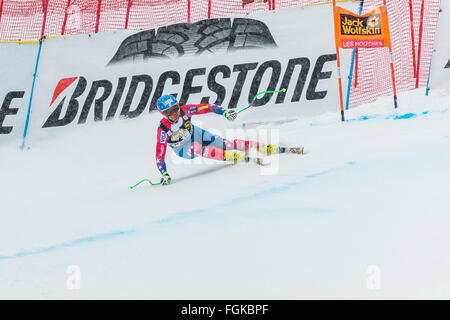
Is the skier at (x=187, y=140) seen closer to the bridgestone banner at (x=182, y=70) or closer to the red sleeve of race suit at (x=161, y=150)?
the red sleeve of race suit at (x=161, y=150)

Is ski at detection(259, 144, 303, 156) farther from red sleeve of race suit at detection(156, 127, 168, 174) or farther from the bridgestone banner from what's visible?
the bridgestone banner

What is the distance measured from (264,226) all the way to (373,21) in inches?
209

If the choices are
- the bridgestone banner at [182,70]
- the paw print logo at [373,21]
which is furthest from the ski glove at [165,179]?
the paw print logo at [373,21]

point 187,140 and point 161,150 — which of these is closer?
point 161,150

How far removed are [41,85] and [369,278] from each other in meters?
8.62

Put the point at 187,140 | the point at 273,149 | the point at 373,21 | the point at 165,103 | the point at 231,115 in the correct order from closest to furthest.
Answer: the point at 231,115 < the point at 165,103 < the point at 273,149 < the point at 187,140 < the point at 373,21

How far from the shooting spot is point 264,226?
4.27 metres

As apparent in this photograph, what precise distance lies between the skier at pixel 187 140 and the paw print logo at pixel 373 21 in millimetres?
3032

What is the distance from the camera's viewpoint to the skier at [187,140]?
6.77 m

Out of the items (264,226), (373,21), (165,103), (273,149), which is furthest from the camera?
(373,21)

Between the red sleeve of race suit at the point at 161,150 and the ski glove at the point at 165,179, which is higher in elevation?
the red sleeve of race suit at the point at 161,150

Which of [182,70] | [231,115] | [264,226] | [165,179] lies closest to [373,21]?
[231,115]

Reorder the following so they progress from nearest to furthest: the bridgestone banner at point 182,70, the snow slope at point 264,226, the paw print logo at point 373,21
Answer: the snow slope at point 264,226, the paw print logo at point 373,21, the bridgestone banner at point 182,70

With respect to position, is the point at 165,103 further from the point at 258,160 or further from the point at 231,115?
the point at 258,160
